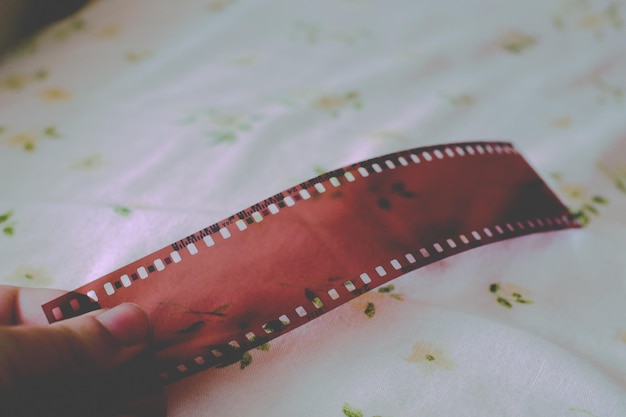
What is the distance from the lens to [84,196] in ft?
2.17

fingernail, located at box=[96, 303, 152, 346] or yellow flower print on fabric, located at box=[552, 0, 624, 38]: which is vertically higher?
yellow flower print on fabric, located at box=[552, 0, 624, 38]

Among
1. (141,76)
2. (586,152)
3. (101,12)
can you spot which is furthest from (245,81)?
(586,152)

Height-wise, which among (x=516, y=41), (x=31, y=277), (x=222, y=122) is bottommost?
(x=31, y=277)

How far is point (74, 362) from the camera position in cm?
41

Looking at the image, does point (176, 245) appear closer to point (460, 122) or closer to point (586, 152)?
point (460, 122)

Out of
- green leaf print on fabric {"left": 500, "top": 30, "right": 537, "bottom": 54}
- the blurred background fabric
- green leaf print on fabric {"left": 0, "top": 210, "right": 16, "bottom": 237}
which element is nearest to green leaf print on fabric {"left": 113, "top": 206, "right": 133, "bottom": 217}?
the blurred background fabric

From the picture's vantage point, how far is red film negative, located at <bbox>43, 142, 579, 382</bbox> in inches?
20.6

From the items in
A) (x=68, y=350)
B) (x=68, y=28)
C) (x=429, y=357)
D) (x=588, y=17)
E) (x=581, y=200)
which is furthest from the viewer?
(x=588, y=17)

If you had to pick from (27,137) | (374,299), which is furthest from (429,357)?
(27,137)

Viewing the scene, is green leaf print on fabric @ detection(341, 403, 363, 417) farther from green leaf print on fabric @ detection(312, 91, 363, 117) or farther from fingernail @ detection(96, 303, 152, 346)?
green leaf print on fabric @ detection(312, 91, 363, 117)

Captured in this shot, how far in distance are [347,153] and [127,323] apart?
0.40m

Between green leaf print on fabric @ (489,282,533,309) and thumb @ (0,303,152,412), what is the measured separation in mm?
380

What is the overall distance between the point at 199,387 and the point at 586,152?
0.65m

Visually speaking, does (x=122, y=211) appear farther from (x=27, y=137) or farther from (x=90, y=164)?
(x=27, y=137)
